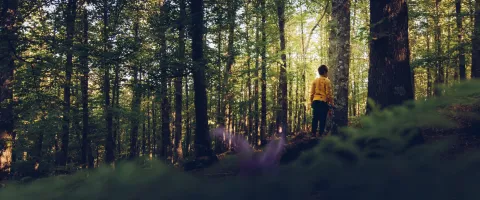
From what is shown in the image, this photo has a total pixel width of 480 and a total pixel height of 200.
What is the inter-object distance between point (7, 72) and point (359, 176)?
33.2 ft

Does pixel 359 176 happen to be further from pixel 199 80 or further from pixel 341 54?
pixel 341 54

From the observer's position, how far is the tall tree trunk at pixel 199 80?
26.3ft

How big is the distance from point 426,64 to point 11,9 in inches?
450

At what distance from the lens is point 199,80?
8172 mm

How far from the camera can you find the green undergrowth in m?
1.70

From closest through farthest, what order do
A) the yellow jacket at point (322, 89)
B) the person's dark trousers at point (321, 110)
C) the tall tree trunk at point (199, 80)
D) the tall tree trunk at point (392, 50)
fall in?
the tall tree trunk at point (392, 50) → the yellow jacket at point (322, 89) → the person's dark trousers at point (321, 110) → the tall tree trunk at point (199, 80)

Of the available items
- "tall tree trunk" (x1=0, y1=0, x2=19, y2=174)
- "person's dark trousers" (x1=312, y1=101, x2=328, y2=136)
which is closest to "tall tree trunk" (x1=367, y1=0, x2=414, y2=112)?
"person's dark trousers" (x1=312, y1=101, x2=328, y2=136)

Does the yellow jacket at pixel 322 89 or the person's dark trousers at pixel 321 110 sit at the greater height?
the yellow jacket at pixel 322 89

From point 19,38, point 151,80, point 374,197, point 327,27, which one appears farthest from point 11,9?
point 374,197

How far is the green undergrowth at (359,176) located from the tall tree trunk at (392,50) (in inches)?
79.8

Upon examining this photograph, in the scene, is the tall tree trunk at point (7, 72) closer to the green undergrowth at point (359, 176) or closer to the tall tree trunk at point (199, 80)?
the tall tree trunk at point (199, 80)

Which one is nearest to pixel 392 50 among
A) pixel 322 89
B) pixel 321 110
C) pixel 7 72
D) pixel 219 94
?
pixel 322 89

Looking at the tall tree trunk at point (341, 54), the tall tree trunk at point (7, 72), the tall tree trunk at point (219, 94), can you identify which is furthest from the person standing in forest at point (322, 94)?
the tall tree trunk at point (7, 72)

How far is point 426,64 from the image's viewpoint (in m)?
8.50
